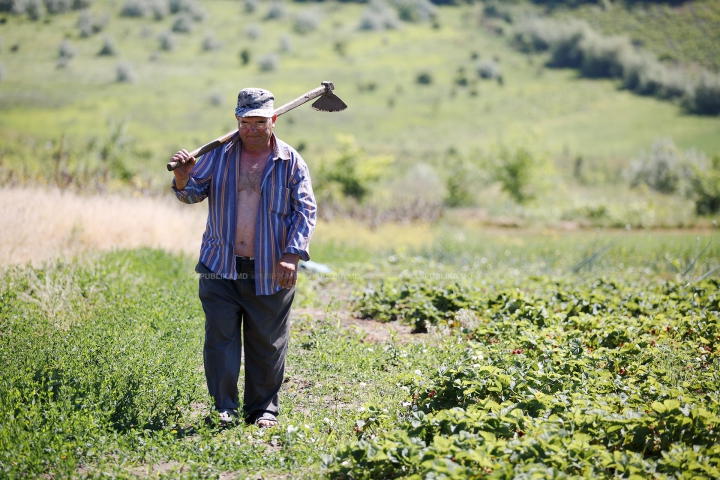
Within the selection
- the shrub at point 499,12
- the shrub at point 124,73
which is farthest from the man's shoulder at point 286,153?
the shrub at point 499,12

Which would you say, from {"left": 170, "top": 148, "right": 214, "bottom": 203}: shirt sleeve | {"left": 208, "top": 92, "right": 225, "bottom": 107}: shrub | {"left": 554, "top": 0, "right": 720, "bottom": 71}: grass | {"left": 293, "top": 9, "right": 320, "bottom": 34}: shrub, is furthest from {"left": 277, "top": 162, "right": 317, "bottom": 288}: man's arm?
{"left": 293, "top": 9, "right": 320, "bottom": 34}: shrub

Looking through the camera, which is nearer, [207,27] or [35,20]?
[35,20]

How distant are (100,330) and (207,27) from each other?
228ft

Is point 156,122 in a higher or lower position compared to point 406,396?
lower

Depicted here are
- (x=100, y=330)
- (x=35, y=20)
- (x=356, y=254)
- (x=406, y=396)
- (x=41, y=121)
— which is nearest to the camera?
(x=406, y=396)

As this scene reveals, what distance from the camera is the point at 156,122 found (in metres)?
47.0

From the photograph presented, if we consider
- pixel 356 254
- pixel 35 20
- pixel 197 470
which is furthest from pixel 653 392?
pixel 35 20

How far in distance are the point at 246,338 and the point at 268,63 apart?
6019 cm

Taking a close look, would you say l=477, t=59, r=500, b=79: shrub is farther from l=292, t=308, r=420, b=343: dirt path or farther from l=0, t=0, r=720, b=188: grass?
l=292, t=308, r=420, b=343: dirt path

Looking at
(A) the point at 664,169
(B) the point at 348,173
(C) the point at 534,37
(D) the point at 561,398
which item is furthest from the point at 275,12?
(D) the point at 561,398

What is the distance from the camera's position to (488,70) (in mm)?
67500

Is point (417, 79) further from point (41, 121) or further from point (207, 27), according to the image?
point (41, 121)

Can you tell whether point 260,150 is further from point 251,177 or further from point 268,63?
point 268,63

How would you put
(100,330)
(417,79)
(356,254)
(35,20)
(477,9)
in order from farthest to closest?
(477,9) < (417,79) < (35,20) < (356,254) < (100,330)
